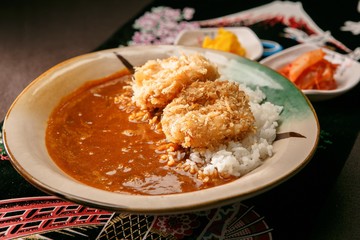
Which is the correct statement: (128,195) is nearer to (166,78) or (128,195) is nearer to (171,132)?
(171,132)

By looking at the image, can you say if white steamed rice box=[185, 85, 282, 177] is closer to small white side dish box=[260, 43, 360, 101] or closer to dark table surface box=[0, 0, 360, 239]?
dark table surface box=[0, 0, 360, 239]

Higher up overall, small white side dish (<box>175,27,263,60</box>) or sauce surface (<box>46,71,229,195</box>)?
sauce surface (<box>46,71,229,195</box>)

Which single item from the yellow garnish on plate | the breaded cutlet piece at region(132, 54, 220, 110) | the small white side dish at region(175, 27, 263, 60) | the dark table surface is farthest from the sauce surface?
the small white side dish at region(175, 27, 263, 60)

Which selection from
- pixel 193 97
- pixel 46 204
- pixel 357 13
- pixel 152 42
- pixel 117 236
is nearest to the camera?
pixel 117 236

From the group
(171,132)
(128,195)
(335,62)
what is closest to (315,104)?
(335,62)

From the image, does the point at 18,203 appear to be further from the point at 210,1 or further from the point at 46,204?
the point at 210,1

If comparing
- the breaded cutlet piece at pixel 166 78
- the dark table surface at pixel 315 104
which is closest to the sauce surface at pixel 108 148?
the breaded cutlet piece at pixel 166 78

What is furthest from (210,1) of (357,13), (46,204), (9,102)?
(46,204)
